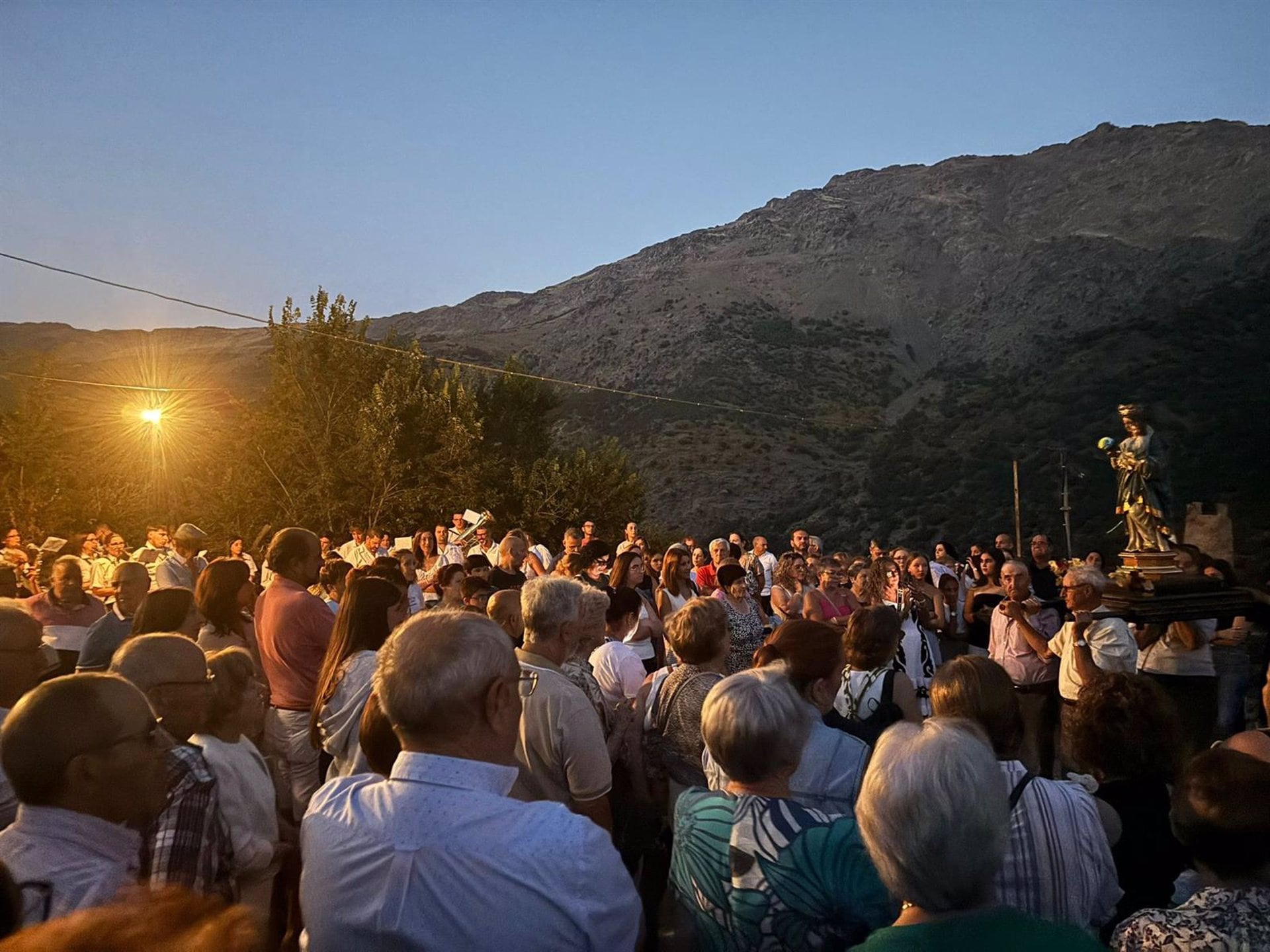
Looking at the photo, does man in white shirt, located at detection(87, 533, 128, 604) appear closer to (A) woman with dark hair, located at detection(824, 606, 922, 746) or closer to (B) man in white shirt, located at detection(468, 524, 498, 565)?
(B) man in white shirt, located at detection(468, 524, 498, 565)

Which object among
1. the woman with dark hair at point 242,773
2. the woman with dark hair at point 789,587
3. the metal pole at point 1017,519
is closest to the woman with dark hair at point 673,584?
the woman with dark hair at point 789,587

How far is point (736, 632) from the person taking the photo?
7.23 metres

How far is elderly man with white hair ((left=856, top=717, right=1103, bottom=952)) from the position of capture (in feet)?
6.18

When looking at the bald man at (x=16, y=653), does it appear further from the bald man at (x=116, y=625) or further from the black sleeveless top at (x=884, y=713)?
the black sleeveless top at (x=884, y=713)

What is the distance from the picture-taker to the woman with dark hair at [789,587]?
802 centimetres

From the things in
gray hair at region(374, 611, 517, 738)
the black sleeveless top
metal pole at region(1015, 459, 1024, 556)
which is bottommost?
metal pole at region(1015, 459, 1024, 556)

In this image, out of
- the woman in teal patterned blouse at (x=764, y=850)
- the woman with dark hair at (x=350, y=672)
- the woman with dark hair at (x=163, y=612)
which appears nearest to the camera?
the woman in teal patterned blouse at (x=764, y=850)

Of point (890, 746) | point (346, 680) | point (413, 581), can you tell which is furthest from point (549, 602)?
point (413, 581)

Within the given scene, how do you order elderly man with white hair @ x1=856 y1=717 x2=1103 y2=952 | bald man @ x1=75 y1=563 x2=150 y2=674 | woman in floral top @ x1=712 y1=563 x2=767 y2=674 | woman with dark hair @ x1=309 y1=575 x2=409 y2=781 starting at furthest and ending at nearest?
1. woman in floral top @ x1=712 y1=563 x2=767 y2=674
2. bald man @ x1=75 y1=563 x2=150 y2=674
3. woman with dark hair @ x1=309 y1=575 x2=409 y2=781
4. elderly man with white hair @ x1=856 y1=717 x2=1103 y2=952

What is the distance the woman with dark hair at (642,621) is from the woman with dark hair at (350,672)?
7.02 ft

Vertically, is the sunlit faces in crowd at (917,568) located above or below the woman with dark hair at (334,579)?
below

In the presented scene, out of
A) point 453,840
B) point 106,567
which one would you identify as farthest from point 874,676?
point 106,567

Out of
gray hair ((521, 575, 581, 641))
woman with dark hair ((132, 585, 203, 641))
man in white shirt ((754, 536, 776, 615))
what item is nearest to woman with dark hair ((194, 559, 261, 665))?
woman with dark hair ((132, 585, 203, 641))

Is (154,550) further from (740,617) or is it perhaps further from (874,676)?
(874,676)
